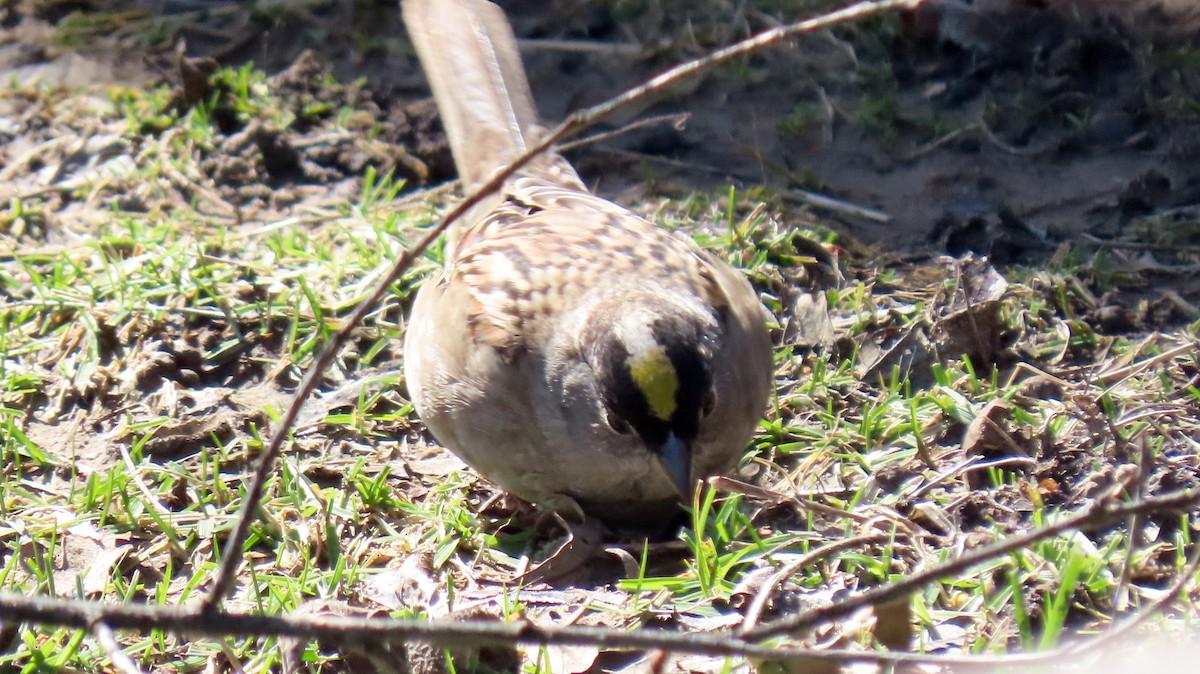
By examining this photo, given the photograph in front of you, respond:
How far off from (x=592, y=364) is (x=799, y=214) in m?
2.18

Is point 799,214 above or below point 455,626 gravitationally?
below

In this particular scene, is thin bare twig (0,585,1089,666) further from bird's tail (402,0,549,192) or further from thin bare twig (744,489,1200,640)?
bird's tail (402,0,549,192)

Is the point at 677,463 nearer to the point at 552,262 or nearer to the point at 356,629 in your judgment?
the point at 552,262

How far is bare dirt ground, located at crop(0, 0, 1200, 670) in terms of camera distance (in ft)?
12.6

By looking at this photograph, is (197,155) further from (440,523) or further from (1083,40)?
(1083,40)

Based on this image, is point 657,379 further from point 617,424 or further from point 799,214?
point 799,214

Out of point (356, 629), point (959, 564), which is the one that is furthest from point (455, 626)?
point (959, 564)

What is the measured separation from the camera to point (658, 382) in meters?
3.32

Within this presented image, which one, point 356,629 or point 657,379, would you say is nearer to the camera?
point 356,629

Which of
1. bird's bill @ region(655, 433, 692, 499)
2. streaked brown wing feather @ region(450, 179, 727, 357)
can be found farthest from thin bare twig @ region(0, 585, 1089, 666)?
streaked brown wing feather @ region(450, 179, 727, 357)

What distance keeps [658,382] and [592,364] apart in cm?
30

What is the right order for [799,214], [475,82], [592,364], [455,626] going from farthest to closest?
[799,214], [475,82], [592,364], [455,626]

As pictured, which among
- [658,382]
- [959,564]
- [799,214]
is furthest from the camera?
[799,214]

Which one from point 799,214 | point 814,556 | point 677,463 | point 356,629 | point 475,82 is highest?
point 356,629
